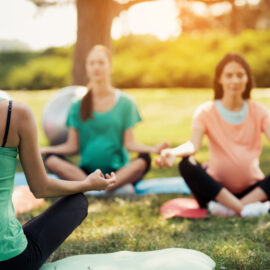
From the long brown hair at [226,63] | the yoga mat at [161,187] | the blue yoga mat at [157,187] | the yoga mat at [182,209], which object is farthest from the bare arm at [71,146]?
the long brown hair at [226,63]

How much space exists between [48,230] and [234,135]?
205 cm

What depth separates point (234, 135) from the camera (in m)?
3.68

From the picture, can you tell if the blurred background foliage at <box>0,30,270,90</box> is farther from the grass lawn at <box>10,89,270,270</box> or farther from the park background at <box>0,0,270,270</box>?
the grass lawn at <box>10,89,270,270</box>

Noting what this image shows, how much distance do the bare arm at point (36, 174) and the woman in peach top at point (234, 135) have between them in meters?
1.47

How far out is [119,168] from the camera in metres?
A: 4.24

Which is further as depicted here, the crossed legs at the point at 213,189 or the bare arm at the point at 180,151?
the crossed legs at the point at 213,189

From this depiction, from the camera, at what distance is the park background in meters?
2.78

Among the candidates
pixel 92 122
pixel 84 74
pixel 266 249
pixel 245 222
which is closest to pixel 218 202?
pixel 245 222

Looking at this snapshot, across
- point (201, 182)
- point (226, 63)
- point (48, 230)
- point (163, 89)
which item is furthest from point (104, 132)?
point (163, 89)

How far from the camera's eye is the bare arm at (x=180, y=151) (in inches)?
123

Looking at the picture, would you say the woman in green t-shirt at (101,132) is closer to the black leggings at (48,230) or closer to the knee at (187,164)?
the knee at (187,164)

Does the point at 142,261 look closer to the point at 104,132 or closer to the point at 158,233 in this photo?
the point at 158,233

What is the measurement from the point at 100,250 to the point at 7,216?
0.97 meters

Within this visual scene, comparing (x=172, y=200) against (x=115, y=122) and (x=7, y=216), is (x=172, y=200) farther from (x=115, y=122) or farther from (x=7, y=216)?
(x=7, y=216)
